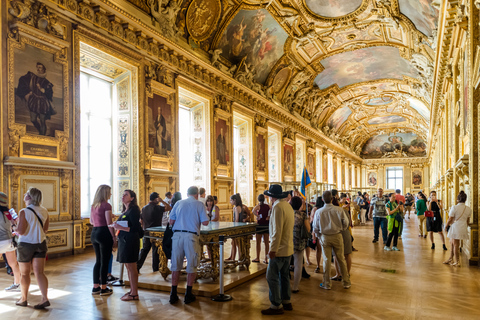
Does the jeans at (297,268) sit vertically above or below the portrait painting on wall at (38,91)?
below

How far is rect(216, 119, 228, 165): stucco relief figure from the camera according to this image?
→ 52.7 feet

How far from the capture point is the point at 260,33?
56.5ft

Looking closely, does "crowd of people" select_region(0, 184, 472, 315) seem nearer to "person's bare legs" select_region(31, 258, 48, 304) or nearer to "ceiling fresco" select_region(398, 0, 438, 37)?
"person's bare legs" select_region(31, 258, 48, 304)

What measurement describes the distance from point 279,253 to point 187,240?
1.35 meters

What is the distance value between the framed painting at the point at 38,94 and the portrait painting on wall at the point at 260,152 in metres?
12.0

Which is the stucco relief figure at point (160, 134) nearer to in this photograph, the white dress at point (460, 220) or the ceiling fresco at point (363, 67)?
the white dress at point (460, 220)

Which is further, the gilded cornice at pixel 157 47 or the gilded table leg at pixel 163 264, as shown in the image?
the gilded cornice at pixel 157 47

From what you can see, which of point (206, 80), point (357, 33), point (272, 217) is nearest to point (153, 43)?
point (206, 80)

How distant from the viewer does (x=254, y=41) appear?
1745cm

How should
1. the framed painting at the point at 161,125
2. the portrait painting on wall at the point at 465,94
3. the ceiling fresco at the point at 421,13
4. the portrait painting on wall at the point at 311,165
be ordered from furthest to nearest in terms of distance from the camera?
the portrait painting on wall at the point at 311,165
the ceiling fresco at the point at 421,13
the framed painting at the point at 161,125
the portrait painting on wall at the point at 465,94

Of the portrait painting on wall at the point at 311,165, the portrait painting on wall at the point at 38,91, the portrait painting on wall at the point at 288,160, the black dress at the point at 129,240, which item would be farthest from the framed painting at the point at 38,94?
the portrait painting on wall at the point at 311,165

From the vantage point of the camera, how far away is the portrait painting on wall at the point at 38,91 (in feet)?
26.7

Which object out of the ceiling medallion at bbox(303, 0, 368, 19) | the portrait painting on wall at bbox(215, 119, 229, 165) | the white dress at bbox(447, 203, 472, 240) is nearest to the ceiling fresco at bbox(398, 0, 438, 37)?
the ceiling medallion at bbox(303, 0, 368, 19)

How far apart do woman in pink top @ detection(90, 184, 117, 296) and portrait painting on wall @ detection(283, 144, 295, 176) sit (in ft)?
59.0
